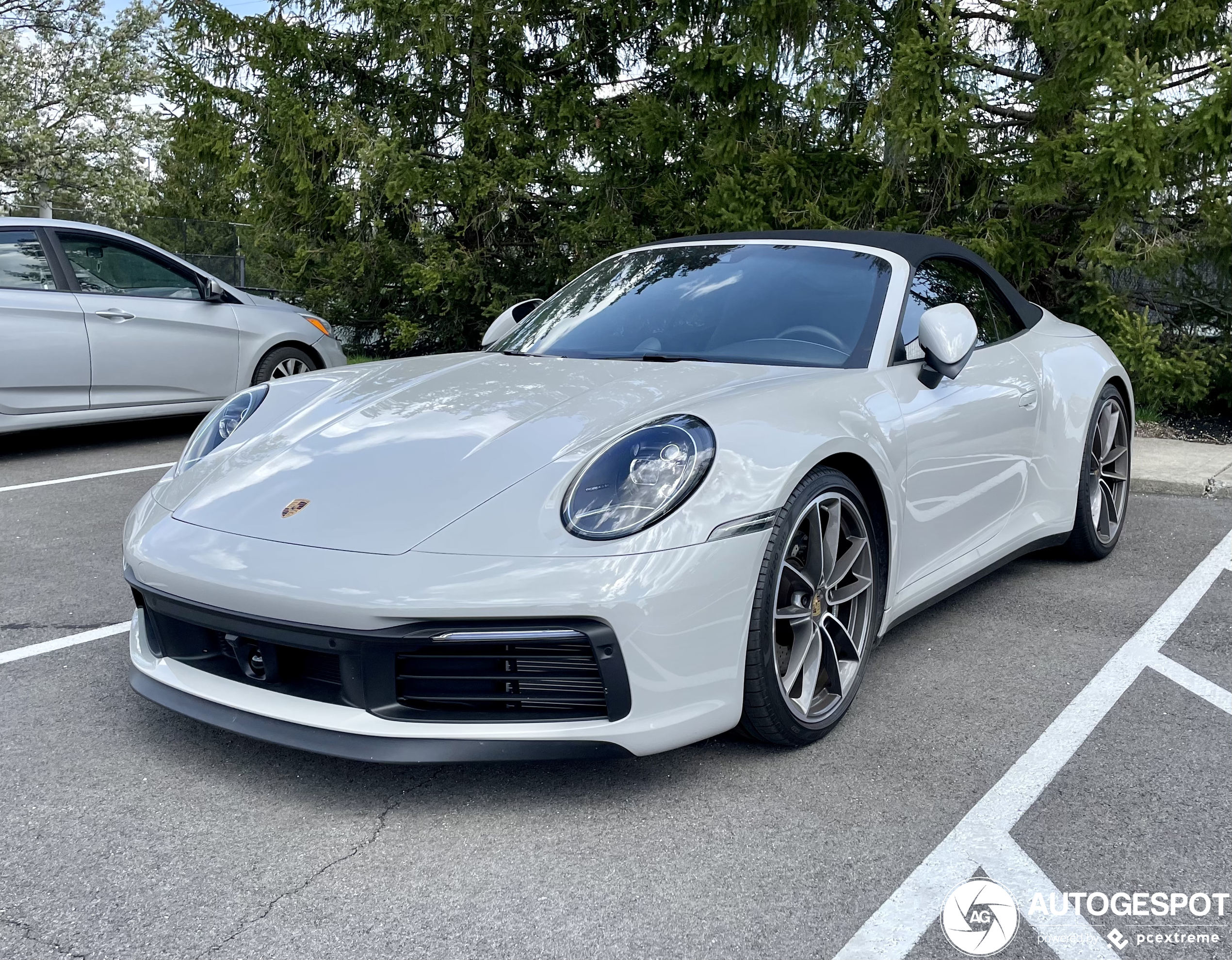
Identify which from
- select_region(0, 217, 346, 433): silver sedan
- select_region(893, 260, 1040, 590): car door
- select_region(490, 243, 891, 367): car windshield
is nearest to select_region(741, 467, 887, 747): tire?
select_region(893, 260, 1040, 590): car door

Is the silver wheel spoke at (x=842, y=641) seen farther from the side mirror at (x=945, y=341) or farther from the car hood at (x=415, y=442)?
the side mirror at (x=945, y=341)

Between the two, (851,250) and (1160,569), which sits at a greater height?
(851,250)

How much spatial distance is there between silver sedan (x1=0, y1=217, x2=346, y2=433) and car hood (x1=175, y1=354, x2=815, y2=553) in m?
4.00

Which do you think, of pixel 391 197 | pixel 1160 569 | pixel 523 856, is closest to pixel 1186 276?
pixel 1160 569

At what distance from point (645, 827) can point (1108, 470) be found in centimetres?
333

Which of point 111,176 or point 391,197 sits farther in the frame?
point 111,176

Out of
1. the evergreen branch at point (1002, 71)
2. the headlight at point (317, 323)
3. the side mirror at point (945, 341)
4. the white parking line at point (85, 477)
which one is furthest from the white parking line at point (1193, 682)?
the headlight at point (317, 323)

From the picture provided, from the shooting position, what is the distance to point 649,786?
2.82 metres

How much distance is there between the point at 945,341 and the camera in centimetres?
350

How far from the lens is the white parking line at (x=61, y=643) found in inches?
143

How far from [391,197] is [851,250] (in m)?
7.34

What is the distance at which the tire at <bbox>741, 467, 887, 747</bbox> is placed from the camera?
2.79 m

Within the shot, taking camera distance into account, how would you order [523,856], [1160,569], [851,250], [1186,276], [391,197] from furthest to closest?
[391,197], [1186,276], [1160,569], [851,250], [523,856]

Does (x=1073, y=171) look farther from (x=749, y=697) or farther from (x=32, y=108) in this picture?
(x=32, y=108)
